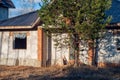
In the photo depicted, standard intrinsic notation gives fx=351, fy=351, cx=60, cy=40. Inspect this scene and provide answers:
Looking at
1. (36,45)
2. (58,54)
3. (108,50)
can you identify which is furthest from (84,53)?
(36,45)

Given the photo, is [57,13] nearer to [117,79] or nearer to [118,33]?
[118,33]

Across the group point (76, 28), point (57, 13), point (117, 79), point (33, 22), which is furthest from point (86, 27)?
point (33, 22)

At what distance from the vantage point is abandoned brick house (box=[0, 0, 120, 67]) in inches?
810

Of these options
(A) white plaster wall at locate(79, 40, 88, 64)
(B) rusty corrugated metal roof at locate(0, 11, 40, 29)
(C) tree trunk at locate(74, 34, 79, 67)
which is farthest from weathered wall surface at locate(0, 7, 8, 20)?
(C) tree trunk at locate(74, 34, 79, 67)

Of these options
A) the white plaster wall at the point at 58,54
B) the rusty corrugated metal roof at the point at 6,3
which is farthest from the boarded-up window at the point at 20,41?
the rusty corrugated metal roof at the point at 6,3

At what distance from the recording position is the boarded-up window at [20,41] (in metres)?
23.5

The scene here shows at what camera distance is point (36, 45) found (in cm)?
2277

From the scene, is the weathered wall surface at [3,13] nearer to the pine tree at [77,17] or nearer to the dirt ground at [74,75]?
the pine tree at [77,17]

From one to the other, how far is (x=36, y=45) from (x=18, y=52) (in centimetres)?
168

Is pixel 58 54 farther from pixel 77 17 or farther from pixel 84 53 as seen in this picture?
pixel 77 17

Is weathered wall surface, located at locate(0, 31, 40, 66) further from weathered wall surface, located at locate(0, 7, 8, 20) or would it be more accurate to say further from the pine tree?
weathered wall surface, located at locate(0, 7, 8, 20)

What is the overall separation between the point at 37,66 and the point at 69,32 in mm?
4133

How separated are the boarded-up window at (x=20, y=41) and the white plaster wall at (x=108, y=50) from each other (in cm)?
544

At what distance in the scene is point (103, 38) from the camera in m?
20.5
